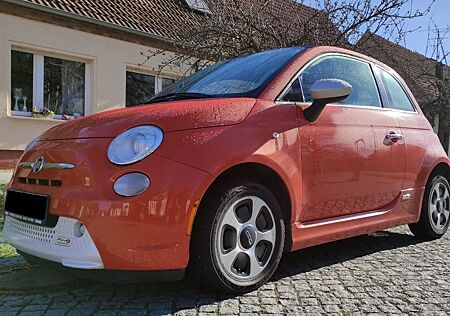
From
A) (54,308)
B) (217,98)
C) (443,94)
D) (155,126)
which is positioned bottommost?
(54,308)

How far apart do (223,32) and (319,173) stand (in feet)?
16.1

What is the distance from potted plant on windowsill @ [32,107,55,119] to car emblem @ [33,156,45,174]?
27.9ft

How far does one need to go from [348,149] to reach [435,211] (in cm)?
187

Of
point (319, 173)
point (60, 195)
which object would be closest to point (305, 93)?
point (319, 173)

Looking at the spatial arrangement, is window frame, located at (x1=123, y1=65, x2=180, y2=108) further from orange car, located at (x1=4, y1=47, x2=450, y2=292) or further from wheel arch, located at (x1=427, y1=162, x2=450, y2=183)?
orange car, located at (x1=4, y1=47, x2=450, y2=292)

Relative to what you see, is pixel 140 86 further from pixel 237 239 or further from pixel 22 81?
pixel 237 239

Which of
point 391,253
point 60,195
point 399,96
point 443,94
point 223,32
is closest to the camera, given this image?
point 60,195

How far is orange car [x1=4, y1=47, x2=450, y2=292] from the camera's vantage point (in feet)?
8.52

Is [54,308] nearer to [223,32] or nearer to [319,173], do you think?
[319,173]

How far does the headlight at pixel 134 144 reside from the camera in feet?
8.68

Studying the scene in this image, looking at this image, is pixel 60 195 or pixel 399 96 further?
pixel 399 96

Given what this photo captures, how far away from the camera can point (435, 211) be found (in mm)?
4906

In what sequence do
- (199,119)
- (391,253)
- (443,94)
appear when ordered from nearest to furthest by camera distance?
(199,119) → (391,253) → (443,94)

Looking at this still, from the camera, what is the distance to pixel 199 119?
114 inches
